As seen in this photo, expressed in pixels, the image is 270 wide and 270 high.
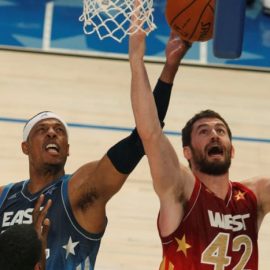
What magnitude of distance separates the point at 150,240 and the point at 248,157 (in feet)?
5.10

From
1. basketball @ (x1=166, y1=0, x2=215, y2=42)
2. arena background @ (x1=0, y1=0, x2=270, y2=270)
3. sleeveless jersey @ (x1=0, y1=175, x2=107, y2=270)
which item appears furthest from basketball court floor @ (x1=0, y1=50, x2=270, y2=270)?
basketball @ (x1=166, y1=0, x2=215, y2=42)

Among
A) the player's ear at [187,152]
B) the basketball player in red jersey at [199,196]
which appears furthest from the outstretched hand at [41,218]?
the player's ear at [187,152]

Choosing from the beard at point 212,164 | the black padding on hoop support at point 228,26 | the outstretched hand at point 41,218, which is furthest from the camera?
the beard at point 212,164

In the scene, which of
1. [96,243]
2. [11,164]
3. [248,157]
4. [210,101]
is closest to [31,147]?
[96,243]

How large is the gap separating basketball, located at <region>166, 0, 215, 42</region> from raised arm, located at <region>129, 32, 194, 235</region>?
2.6 inches

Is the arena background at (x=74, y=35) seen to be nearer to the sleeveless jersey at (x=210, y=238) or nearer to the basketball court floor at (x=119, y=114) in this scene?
the basketball court floor at (x=119, y=114)

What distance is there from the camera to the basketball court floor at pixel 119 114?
6617 mm

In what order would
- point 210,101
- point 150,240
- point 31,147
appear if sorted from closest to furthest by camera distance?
point 31,147 → point 150,240 → point 210,101

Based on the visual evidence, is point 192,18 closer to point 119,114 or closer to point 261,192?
point 261,192

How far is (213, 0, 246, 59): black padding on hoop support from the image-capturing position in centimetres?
314

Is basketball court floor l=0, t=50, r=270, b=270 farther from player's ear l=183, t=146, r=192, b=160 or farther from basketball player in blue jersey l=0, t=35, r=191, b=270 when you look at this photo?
player's ear l=183, t=146, r=192, b=160

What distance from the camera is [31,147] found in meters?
4.76

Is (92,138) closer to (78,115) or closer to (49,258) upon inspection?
(78,115)

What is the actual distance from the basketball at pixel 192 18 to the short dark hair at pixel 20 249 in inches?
54.0
